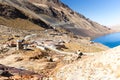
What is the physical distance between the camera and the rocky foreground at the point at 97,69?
2114 cm

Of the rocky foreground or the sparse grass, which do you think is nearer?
the rocky foreground

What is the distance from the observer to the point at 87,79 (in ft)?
73.3

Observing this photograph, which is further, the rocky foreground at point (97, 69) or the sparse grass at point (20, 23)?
the sparse grass at point (20, 23)

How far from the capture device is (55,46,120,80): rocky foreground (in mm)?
21144

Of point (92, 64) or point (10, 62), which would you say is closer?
point (92, 64)

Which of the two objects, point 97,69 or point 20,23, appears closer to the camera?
point 97,69

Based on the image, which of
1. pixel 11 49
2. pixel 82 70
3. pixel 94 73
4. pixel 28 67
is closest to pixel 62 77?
pixel 82 70

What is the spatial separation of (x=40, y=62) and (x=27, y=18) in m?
141

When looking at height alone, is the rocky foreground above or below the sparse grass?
below

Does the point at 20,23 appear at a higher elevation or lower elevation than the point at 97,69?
higher

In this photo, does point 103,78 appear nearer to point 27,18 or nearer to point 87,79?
point 87,79

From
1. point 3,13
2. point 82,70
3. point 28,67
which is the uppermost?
point 3,13

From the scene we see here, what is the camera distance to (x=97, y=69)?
885 inches

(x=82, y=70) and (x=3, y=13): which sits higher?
(x=3, y=13)
